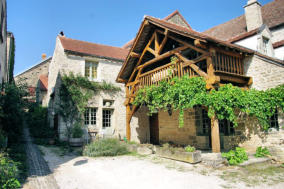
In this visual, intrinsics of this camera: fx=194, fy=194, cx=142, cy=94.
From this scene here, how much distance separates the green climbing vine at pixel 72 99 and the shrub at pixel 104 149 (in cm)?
336

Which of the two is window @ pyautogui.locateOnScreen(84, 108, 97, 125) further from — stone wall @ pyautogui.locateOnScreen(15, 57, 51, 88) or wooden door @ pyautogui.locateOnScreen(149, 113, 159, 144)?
stone wall @ pyautogui.locateOnScreen(15, 57, 51, 88)

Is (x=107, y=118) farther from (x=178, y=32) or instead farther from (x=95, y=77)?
(x=178, y=32)

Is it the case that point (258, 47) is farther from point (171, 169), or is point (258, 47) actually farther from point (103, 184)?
point (103, 184)

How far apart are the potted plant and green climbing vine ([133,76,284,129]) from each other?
5.84 metres

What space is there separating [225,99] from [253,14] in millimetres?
8585

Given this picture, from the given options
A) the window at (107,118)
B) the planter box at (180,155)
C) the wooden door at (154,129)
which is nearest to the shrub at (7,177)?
the planter box at (180,155)

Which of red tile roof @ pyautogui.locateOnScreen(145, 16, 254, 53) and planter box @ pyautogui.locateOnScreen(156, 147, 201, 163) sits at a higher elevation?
red tile roof @ pyautogui.locateOnScreen(145, 16, 254, 53)

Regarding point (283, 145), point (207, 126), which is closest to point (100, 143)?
point (207, 126)

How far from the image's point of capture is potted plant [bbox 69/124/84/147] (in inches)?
404

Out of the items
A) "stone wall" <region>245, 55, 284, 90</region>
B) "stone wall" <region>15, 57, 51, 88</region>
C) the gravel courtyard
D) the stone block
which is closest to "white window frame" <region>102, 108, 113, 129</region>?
the stone block

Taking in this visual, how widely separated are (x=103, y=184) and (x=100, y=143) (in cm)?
379

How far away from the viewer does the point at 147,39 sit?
962cm

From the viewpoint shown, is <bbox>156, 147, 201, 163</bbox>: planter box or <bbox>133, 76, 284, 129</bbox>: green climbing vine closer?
<bbox>133, 76, 284, 129</bbox>: green climbing vine

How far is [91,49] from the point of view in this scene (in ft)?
43.2
